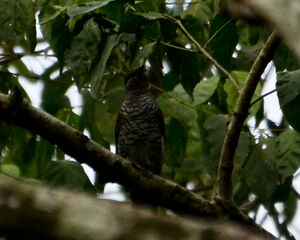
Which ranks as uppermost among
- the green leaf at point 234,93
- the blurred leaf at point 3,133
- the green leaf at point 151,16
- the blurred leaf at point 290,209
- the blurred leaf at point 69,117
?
the green leaf at point 151,16

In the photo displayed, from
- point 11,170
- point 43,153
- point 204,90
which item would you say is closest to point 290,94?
point 204,90

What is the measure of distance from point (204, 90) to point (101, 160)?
1.28m

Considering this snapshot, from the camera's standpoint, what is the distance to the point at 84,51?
3174 millimetres

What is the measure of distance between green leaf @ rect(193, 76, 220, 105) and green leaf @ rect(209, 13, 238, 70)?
0.57 metres

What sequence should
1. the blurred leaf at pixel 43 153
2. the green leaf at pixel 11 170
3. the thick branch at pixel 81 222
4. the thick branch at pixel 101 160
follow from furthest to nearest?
the green leaf at pixel 11 170, the blurred leaf at pixel 43 153, the thick branch at pixel 101 160, the thick branch at pixel 81 222

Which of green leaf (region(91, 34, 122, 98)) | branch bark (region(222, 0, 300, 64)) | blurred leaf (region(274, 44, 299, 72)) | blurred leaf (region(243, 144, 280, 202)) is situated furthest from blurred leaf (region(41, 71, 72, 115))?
branch bark (region(222, 0, 300, 64))

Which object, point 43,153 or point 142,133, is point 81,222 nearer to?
point 43,153

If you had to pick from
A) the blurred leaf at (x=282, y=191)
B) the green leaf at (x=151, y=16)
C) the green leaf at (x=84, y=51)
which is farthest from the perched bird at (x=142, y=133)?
the green leaf at (x=151, y=16)

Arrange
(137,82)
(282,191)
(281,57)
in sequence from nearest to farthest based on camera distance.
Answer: (281,57) < (282,191) < (137,82)

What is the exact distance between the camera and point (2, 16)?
309 centimetres

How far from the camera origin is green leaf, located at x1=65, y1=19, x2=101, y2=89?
3158 millimetres

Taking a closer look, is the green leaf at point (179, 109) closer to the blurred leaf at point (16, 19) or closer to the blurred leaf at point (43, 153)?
the blurred leaf at point (43, 153)

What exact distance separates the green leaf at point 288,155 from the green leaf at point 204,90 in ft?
2.10

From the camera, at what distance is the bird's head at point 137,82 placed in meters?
5.83
